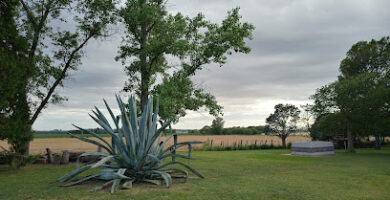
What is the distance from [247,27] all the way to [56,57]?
1096 cm

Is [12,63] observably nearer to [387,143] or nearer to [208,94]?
[208,94]

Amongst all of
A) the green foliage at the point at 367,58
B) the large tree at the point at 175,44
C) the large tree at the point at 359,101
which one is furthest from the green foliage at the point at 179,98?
the green foliage at the point at 367,58

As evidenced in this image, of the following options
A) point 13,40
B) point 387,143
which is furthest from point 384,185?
point 387,143

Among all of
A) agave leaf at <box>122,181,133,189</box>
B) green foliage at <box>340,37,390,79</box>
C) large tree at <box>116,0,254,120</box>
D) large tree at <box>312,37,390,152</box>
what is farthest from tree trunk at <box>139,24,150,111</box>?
green foliage at <box>340,37,390,79</box>

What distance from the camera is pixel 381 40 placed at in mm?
32938

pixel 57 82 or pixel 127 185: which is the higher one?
pixel 57 82

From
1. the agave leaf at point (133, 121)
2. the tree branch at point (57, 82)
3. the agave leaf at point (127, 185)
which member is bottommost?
the agave leaf at point (127, 185)

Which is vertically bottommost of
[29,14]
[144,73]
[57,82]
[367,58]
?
[57,82]

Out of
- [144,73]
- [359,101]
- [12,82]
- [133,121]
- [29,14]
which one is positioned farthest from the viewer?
[359,101]

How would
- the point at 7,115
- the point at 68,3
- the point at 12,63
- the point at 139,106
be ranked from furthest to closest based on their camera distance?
the point at 139,106
the point at 68,3
the point at 7,115
the point at 12,63

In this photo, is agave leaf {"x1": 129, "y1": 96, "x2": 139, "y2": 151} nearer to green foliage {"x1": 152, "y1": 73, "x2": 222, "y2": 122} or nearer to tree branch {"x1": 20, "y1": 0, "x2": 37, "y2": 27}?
green foliage {"x1": 152, "y1": 73, "x2": 222, "y2": 122}

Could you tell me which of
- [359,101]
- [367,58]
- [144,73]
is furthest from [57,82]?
[367,58]

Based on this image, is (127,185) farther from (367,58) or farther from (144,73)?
(367,58)

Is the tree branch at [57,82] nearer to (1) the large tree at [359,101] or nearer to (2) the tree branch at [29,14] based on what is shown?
(2) the tree branch at [29,14]
